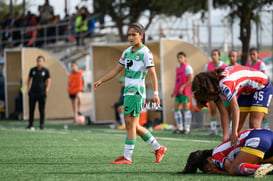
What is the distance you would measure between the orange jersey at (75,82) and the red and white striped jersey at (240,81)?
1432 cm

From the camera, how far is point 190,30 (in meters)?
26.0

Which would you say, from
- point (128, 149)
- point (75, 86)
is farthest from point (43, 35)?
point (128, 149)

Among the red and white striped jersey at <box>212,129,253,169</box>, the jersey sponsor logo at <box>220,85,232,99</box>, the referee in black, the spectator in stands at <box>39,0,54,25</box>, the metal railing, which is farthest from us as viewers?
the spectator in stands at <box>39,0,54,25</box>

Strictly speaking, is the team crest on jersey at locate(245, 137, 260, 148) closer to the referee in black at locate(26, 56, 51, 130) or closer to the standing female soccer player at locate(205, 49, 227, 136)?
the standing female soccer player at locate(205, 49, 227, 136)

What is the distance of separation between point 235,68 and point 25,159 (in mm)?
3592

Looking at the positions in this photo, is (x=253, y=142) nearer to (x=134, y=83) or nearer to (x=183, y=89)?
(x=134, y=83)

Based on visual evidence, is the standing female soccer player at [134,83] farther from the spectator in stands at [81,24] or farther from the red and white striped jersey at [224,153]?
the spectator in stands at [81,24]

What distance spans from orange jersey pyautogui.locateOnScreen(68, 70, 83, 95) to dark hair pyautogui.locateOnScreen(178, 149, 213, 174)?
619 inches

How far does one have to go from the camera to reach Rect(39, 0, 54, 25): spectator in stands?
106 feet

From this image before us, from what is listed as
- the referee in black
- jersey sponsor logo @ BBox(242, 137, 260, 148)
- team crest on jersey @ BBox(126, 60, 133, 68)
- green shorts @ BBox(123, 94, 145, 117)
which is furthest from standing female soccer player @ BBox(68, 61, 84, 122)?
jersey sponsor logo @ BBox(242, 137, 260, 148)

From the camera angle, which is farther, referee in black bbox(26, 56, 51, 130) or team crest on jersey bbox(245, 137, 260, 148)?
referee in black bbox(26, 56, 51, 130)

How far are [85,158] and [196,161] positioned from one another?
2.73m

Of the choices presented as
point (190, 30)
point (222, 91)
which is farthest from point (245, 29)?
point (222, 91)

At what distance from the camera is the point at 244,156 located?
810 centimetres
